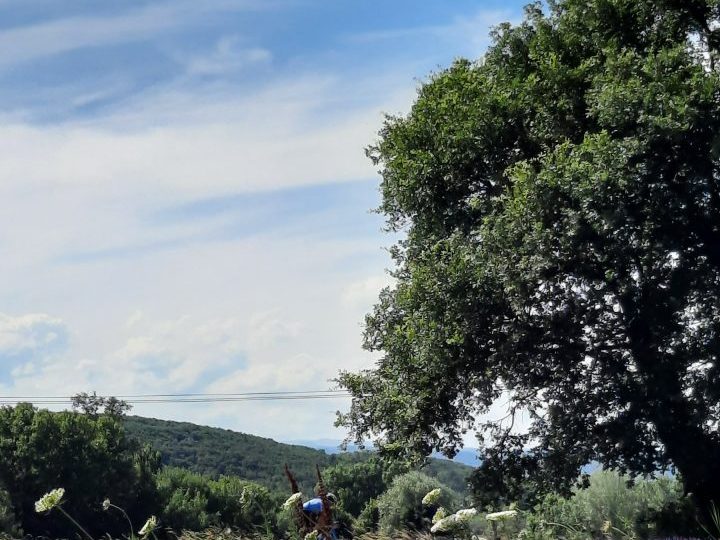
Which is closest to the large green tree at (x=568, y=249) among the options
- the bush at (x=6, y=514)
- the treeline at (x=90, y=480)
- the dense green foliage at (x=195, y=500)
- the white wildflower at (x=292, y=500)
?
the white wildflower at (x=292, y=500)

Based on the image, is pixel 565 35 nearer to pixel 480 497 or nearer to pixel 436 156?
pixel 436 156

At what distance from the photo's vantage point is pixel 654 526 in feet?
60.6

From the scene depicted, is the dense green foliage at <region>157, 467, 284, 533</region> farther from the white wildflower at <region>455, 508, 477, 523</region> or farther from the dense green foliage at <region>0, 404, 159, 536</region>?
the white wildflower at <region>455, 508, 477, 523</region>

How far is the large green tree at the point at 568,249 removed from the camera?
1714 cm

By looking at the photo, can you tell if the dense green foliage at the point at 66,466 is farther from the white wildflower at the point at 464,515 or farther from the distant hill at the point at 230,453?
the white wildflower at the point at 464,515

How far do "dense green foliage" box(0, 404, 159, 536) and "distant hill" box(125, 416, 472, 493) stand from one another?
5216cm

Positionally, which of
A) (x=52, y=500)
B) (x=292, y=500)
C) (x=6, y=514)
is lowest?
(x=6, y=514)

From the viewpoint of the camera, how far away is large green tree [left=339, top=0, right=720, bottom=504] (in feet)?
56.2

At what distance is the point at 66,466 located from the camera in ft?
204

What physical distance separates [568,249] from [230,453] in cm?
12604

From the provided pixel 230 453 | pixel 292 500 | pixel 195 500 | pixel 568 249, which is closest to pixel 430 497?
pixel 292 500

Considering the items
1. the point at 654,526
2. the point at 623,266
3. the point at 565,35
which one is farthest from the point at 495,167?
the point at 654,526

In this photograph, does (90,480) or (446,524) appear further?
(90,480)

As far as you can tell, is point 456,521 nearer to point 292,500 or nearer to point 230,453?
point 292,500
